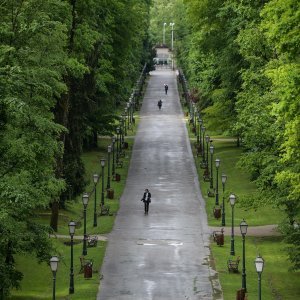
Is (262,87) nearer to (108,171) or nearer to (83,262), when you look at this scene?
(83,262)

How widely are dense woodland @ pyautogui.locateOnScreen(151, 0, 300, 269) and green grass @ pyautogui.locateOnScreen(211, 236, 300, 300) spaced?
1.86m

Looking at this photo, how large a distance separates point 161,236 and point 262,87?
907cm

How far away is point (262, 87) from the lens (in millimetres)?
53188

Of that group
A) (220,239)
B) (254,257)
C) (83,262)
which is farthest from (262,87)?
(83,262)

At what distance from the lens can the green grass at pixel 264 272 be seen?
38.7 metres

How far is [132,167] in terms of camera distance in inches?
2985

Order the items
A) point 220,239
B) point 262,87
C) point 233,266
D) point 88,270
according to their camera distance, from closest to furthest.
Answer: point 88,270 < point 233,266 < point 220,239 < point 262,87

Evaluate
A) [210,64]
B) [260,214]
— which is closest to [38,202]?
[260,214]

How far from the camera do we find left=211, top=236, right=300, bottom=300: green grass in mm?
38656

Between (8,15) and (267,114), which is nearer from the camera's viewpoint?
A: (8,15)

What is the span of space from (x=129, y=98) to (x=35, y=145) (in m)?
71.8

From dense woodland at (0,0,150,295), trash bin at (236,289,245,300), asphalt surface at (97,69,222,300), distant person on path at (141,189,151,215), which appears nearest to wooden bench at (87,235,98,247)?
asphalt surface at (97,69,222,300)

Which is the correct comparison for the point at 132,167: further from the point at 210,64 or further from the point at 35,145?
the point at 35,145

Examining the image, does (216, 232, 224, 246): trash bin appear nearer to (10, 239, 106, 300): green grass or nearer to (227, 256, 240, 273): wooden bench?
(10, 239, 106, 300): green grass
